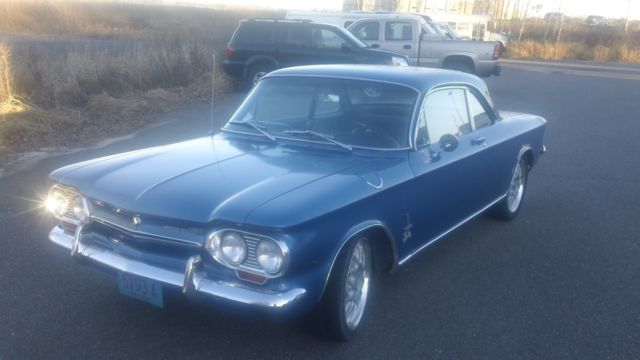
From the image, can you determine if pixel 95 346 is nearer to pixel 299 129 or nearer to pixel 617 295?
pixel 299 129

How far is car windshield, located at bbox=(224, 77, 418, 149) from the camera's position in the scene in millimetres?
4598

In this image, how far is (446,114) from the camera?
515 cm

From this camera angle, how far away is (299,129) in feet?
15.6

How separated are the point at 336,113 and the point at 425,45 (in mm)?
13925

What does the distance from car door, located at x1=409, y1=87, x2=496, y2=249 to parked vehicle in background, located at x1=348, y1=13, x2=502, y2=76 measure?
12951mm

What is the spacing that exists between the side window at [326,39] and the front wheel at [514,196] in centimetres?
862

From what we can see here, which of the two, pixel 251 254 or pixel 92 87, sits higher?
pixel 251 254

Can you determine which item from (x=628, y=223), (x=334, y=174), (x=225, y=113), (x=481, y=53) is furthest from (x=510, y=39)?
(x=334, y=174)

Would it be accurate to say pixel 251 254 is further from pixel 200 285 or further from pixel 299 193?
pixel 299 193

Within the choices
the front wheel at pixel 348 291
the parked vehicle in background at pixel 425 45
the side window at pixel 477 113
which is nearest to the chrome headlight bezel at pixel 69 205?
the front wheel at pixel 348 291

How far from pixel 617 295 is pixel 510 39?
40.5 m

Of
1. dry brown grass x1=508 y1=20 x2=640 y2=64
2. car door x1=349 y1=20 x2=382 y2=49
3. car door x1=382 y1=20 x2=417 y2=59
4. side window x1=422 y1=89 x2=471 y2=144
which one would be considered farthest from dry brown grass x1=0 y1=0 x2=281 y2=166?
dry brown grass x1=508 y1=20 x2=640 y2=64

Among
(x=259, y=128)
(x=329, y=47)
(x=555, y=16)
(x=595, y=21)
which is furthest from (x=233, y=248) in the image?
(x=595, y=21)

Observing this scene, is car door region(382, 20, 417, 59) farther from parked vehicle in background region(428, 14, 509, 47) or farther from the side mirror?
the side mirror
